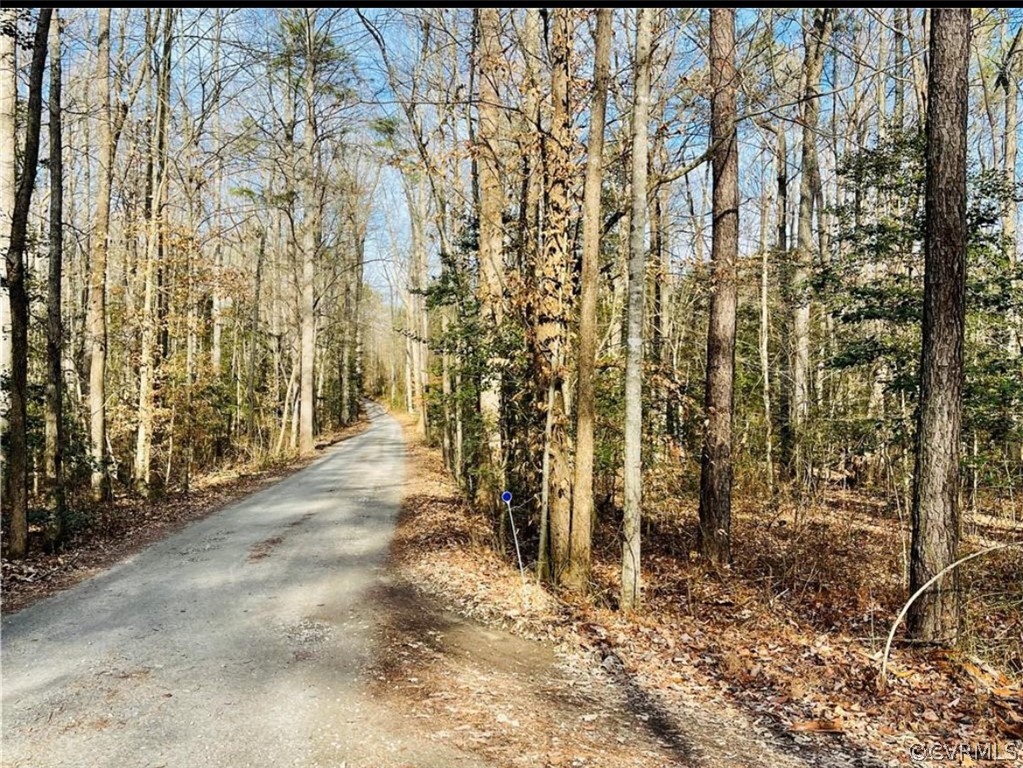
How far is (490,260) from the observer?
929 cm

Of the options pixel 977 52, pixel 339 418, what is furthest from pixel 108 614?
pixel 339 418

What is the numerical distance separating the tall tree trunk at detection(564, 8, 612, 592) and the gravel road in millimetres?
2613

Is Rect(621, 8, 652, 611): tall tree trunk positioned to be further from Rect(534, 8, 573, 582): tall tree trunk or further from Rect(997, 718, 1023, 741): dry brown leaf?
Rect(997, 718, 1023, 741): dry brown leaf

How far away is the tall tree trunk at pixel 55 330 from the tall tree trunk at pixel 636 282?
7903mm

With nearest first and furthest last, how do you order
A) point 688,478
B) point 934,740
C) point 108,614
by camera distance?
1. point 934,740
2. point 108,614
3. point 688,478

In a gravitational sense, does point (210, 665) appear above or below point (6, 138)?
below

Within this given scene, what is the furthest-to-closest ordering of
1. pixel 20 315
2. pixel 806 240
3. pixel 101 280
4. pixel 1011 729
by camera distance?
pixel 806 240 < pixel 101 280 < pixel 20 315 < pixel 1011 729

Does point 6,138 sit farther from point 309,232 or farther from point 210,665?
point 309,232

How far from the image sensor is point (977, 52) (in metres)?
15.1

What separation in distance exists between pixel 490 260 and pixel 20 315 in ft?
20.6

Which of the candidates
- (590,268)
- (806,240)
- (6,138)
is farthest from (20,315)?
(806,240)

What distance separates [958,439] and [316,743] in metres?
5.86

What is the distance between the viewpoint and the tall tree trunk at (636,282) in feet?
21.7

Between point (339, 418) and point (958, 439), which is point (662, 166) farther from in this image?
point (339, 418)
